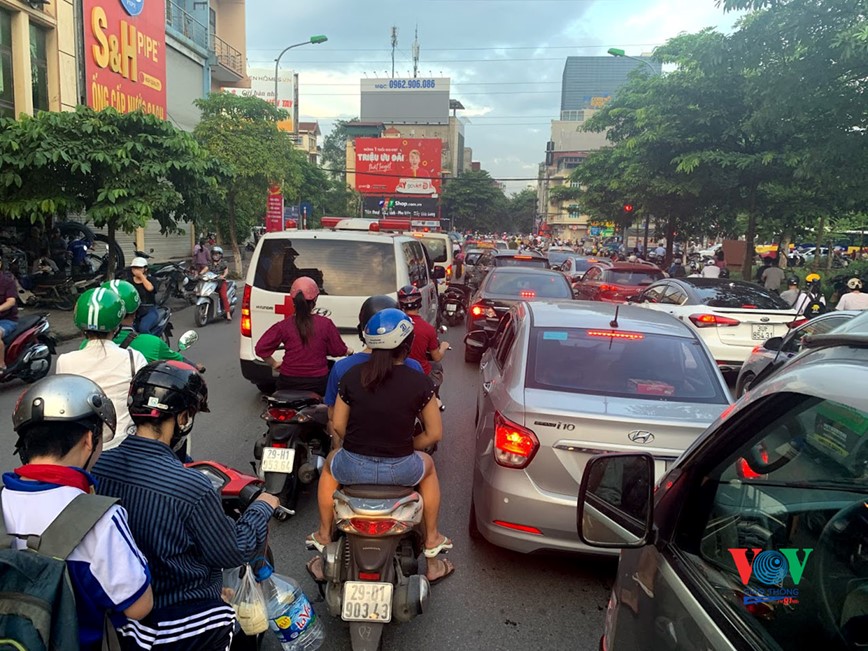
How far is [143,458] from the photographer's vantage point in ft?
7.18

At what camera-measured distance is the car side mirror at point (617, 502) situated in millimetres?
1914

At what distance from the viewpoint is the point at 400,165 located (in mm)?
63281

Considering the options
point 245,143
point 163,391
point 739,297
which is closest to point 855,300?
point 739,297

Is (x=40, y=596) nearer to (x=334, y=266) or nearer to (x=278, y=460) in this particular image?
(x=278, y=460)

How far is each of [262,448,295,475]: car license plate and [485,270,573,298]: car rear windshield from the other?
269 inches

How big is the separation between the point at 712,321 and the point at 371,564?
7.42 metres

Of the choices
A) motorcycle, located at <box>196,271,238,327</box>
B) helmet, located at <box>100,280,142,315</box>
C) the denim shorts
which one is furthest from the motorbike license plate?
motorcycle, located at <box>196,271,238,327</box>

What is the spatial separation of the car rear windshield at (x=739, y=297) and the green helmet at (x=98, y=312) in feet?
26.2

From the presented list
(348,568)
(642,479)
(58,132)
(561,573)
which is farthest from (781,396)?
(58,132)

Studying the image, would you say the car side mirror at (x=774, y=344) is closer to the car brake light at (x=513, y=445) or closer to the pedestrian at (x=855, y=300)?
the pedestrian at (x=855, y=300)

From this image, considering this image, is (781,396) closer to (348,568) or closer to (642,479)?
(642,479)

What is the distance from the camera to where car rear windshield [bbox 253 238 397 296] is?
7.00 metres

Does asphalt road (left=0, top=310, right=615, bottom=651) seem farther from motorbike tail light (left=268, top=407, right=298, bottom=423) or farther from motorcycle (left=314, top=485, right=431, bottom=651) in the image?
motorbike tail light (left=268, top=407, right=298, bottom=423)

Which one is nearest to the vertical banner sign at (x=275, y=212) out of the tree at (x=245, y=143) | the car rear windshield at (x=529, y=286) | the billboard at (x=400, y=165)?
the tree at (x=245, y=143)
